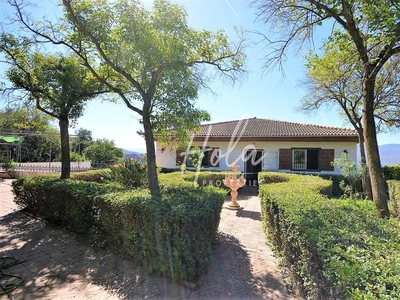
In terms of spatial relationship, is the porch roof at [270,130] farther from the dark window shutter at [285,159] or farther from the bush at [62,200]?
the bush at [62,200]

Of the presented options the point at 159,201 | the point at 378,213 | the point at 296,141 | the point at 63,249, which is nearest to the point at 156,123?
the point at 159,201

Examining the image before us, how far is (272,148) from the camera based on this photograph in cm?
1462

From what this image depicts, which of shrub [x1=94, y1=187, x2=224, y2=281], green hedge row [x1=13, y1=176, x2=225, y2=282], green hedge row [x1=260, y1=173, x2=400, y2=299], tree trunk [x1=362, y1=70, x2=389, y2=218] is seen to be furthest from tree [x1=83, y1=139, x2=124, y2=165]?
green hedge row [x1=260, y1=173, x2=400, y2=299]

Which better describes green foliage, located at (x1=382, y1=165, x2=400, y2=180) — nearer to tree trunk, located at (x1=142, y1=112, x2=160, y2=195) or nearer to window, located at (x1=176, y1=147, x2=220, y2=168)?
window, located at (x1=176, y1=147, x2=220, y2=168)

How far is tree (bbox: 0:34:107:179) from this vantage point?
6.75 metres

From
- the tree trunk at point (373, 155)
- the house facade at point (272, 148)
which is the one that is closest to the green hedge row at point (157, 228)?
the tree trunk at point (373, 155)

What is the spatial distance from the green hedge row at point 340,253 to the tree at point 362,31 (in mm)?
1669

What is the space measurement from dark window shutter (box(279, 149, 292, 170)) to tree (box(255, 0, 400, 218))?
31.8 ft

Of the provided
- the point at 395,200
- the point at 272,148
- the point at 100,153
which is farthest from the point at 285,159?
the point at 100,153

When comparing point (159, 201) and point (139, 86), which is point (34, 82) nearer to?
point (139, 86)

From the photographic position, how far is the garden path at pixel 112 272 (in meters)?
3.11

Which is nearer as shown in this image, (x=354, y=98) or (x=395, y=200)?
(x=395, y=200)

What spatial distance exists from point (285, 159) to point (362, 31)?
10.1 meters

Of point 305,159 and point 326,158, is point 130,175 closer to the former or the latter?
Result: point 305,159
